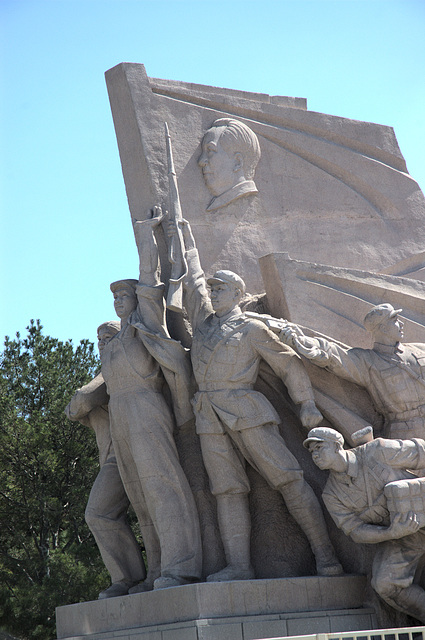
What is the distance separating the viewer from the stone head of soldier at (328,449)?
21.6 ft

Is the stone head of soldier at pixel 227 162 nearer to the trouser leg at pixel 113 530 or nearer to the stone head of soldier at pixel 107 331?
the stone head of soldier at pixel 107 331

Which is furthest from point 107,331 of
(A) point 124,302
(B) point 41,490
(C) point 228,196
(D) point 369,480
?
(B) point 41,490

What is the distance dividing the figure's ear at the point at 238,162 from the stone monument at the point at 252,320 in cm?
2

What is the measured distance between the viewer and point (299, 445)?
742 cm

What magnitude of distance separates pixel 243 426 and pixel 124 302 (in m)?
1.56

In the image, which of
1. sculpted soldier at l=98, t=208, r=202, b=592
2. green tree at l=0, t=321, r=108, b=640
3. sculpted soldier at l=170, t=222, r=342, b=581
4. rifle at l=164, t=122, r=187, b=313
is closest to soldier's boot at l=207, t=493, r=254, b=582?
sculpted soldier at l=170, t=222, r=342, b=581

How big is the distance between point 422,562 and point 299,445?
1.35 meters

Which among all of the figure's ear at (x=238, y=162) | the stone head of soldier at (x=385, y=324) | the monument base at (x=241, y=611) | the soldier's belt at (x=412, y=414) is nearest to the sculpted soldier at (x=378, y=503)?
the soldier's belt at (x=412, y=414)

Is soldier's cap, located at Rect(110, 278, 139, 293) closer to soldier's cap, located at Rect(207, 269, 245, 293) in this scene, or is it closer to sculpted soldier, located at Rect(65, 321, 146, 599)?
sculpted soldier, located at Rect(65, 321, 146, 599)

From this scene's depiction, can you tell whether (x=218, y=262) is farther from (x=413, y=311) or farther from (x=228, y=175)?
(x=413, y=311)

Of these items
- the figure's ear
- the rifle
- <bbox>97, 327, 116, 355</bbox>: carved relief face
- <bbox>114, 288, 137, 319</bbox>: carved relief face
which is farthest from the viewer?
the figure's ear

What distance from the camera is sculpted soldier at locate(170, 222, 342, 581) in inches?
275

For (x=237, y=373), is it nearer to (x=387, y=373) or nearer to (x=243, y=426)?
(x=243, y=426)

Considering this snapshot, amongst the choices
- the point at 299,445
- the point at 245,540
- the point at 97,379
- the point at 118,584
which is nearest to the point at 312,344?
the point at 299,445
